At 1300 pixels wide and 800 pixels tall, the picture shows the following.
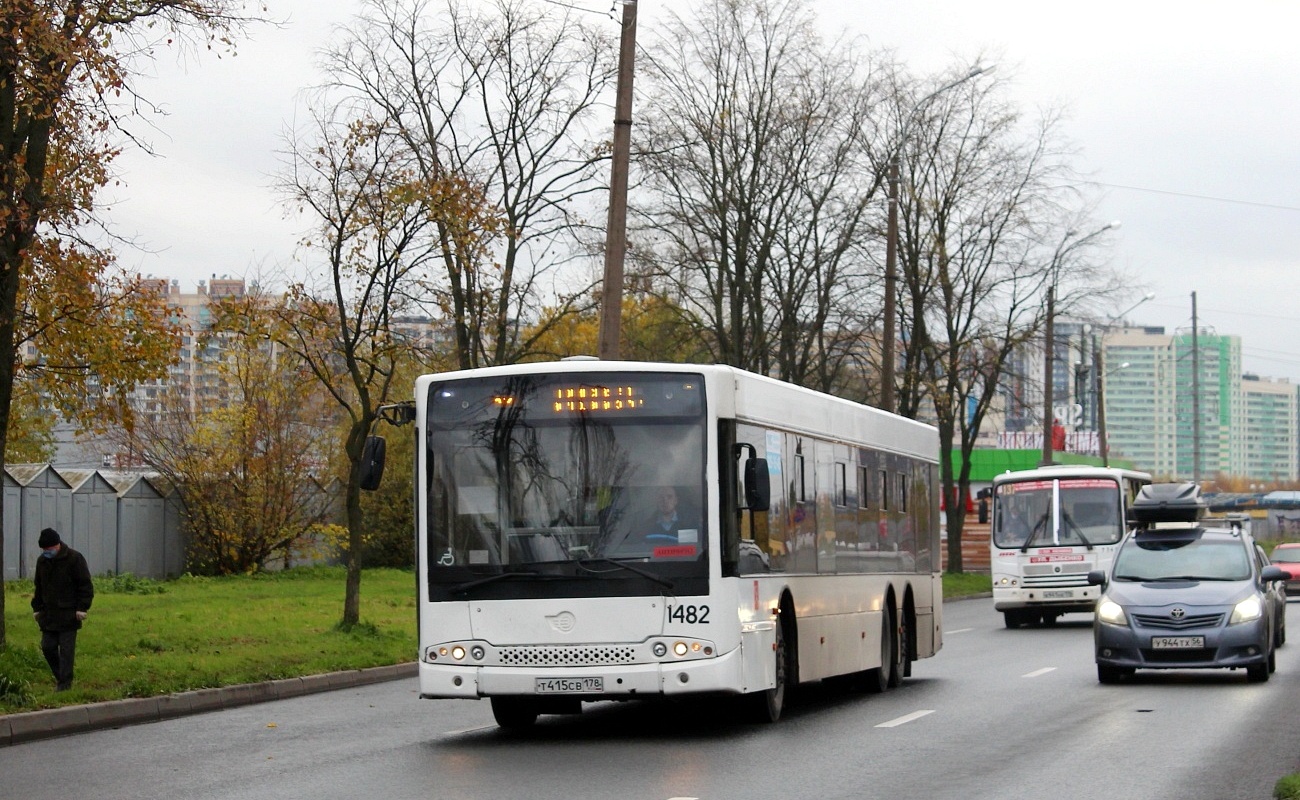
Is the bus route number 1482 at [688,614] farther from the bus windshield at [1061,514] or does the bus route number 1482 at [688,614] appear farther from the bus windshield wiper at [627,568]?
the bus windshield at [1061,514]

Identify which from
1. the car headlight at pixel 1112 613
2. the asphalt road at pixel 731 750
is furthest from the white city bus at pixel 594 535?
the car headlight at pixel 1112 613

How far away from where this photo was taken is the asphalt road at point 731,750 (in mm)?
10867

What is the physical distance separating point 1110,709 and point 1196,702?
1281 mm

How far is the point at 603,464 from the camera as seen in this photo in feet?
45.2

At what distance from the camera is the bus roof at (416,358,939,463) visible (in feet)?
45.8

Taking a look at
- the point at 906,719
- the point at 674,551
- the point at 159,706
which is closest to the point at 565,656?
the point at 674,551

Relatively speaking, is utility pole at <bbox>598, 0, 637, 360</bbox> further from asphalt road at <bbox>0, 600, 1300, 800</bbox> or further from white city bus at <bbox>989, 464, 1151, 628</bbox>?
white city bus at <bbox>989, 464, 1151, 628</bbox>

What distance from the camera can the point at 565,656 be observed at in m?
13.4

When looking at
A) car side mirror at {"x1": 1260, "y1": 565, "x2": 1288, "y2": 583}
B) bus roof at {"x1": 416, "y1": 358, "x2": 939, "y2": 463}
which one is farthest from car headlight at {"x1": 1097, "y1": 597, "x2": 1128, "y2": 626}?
bus roof at {"x1": 416, "y1": 358, "x2": 939, "y2": 463}

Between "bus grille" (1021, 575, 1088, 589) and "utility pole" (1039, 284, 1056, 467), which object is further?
"utility pole" (1039, 284, 1056, 467)

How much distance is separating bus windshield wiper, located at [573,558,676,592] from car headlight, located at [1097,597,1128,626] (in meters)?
7.17

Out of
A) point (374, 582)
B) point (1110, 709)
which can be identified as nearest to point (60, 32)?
point (1110, 709)

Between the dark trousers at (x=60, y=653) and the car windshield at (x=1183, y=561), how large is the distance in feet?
36.0

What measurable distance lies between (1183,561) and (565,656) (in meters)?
9.34
